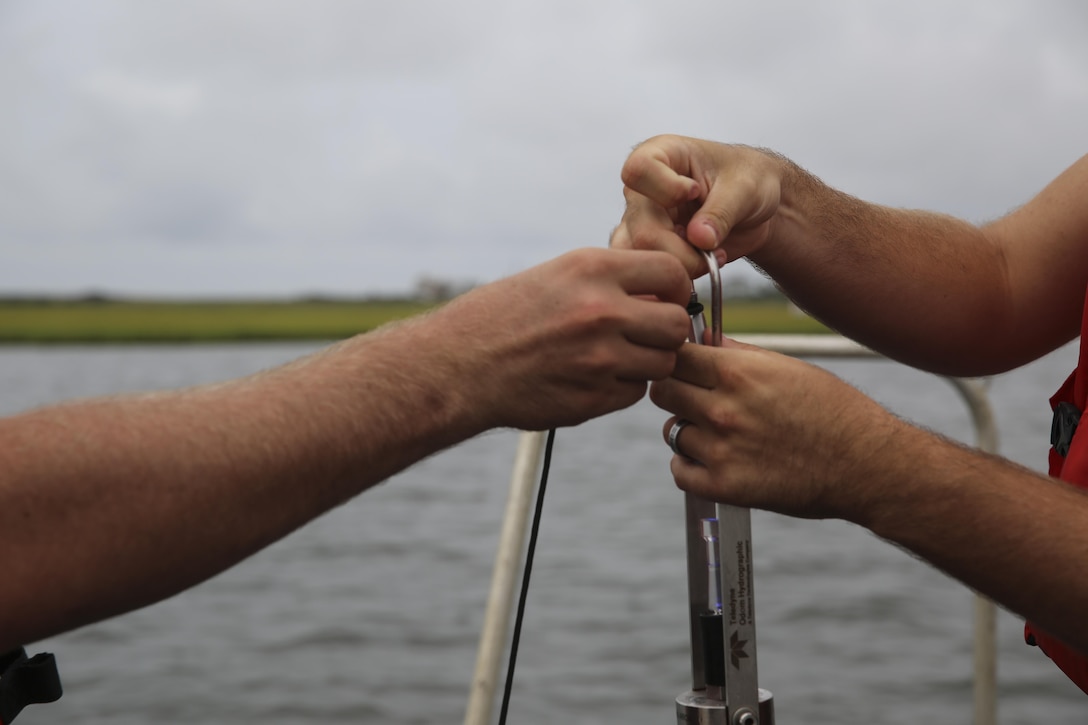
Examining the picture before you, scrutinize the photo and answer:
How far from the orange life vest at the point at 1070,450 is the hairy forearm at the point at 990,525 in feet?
0.46

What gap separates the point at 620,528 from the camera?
13.8 metres

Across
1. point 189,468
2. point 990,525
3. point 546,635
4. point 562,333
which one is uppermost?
point 562,333

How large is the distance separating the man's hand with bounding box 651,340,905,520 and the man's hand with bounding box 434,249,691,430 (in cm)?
9

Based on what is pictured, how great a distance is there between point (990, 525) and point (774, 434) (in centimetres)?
40

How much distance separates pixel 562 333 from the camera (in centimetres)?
189

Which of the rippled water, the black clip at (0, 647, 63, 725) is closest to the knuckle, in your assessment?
the black clip at (0, 647, 63, 725)

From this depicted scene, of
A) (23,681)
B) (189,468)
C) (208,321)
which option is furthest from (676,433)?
(208,321)

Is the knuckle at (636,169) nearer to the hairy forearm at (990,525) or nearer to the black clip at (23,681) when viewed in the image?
the hairy forearm at (990,525)

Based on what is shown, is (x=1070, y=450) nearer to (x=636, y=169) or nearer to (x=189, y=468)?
(x=636, y=169)

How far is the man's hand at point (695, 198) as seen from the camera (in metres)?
2.13

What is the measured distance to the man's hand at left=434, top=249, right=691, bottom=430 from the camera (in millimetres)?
1887

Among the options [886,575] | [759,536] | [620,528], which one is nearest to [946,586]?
[886,575]

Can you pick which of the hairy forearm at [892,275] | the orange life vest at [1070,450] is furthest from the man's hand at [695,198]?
the orange life vest at [1070,450]

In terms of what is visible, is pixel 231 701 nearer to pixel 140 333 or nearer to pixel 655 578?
pixel 655 578
